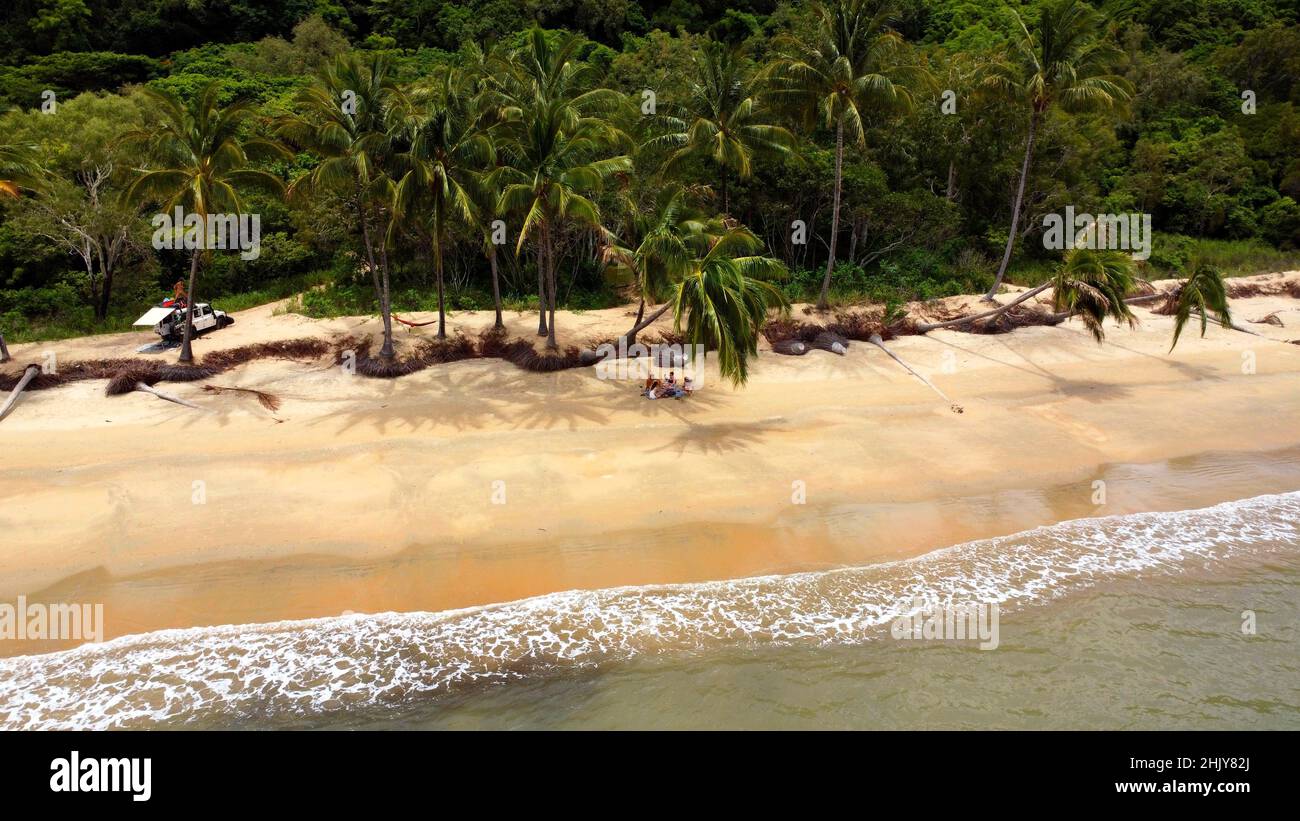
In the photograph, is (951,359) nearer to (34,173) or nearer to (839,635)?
(839,635)

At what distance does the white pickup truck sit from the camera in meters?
21.4

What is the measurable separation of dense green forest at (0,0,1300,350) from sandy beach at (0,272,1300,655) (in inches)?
142

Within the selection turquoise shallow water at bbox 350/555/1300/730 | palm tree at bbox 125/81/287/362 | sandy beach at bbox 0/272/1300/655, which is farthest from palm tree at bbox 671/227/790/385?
palm tree at bbox 125/81/287/362

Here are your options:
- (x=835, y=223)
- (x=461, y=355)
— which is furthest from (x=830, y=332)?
(x=461, y=355)

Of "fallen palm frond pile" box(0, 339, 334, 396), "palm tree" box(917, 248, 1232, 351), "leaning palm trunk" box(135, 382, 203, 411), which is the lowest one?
"leaning palm trunk" box(135, 382, 203, 411)

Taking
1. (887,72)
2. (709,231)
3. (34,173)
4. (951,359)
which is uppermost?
(887,72)

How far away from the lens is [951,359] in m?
22.2

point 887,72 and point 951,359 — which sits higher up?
point 887,72

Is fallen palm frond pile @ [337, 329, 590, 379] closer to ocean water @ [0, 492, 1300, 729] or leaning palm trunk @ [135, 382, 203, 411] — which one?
leaning palm trunk @ [135, 382, 203, 411]

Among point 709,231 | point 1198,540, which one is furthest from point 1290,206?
point 709,231

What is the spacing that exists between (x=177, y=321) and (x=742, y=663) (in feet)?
64.9

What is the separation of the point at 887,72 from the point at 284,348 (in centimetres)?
2077
